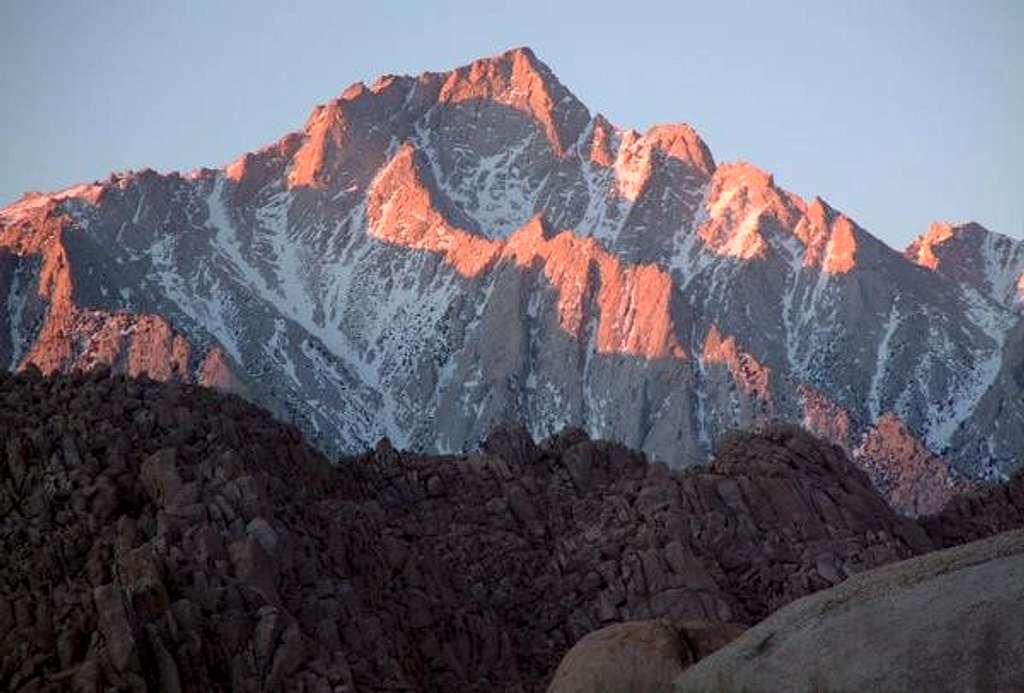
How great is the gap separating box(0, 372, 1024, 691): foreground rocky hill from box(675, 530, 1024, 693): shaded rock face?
795 inches

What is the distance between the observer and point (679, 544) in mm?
58062

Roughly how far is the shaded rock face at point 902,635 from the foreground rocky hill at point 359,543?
2019 cm

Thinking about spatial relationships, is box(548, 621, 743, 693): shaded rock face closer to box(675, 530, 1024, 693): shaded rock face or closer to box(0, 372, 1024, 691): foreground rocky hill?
box(675, 530, 1024, 693): shaded rock face

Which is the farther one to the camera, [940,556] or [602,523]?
[602,523]

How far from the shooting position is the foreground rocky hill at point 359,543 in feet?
139

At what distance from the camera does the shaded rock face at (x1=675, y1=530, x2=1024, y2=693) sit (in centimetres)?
1988

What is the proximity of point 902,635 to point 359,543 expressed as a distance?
1323 inches

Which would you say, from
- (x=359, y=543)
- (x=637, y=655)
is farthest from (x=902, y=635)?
(x=359, y=543)

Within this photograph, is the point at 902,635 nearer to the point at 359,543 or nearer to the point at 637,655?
the point at 637,655

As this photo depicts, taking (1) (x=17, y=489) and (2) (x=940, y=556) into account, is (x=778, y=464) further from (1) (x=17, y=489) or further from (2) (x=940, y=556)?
(2) (x=940, y=556)

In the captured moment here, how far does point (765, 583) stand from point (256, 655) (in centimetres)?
2135

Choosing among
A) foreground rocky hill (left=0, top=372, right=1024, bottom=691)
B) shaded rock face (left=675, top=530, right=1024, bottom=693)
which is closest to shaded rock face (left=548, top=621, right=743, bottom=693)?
shaded rock face (left=675, top=530, right=1024, bottom=693)

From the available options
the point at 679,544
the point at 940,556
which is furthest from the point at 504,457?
the point at 940,556

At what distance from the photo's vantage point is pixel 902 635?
20.7 meters
